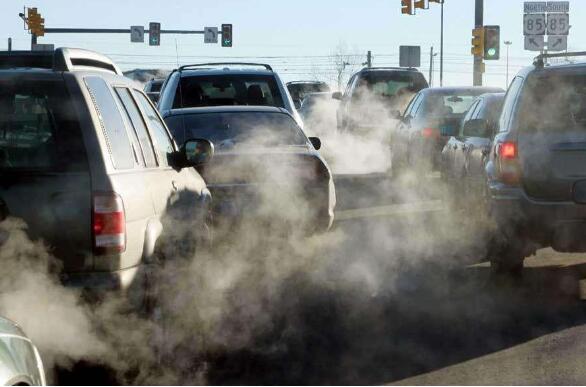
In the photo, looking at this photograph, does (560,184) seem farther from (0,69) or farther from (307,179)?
(0,69)

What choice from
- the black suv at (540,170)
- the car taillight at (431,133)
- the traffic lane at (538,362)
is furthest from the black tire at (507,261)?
the car taillight at (431,133)

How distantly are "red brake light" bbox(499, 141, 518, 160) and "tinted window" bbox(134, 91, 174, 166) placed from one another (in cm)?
271

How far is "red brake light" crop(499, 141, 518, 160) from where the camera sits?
378 inches

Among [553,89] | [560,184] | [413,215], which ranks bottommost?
[413,215]

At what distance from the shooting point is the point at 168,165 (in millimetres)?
7727

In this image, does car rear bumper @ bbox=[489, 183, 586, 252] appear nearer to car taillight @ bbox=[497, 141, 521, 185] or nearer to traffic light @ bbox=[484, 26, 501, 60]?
car taillight @ bbox=[497, 141, 521, 185]

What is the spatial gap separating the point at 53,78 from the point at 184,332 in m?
2.18

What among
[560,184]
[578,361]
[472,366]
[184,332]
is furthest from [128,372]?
[560,184]

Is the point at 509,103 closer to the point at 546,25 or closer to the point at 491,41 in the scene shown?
the point at 546,25

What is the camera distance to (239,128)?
466 inches

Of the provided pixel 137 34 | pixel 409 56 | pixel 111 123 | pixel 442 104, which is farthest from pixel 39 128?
pixel 137 34

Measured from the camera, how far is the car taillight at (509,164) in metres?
9.58

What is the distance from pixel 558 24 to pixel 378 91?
22.3 ft

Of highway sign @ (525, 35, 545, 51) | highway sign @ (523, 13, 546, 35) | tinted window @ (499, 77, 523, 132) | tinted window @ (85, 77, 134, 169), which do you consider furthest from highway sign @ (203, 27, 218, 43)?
tinted window @ (85, 77, 134, 169)
